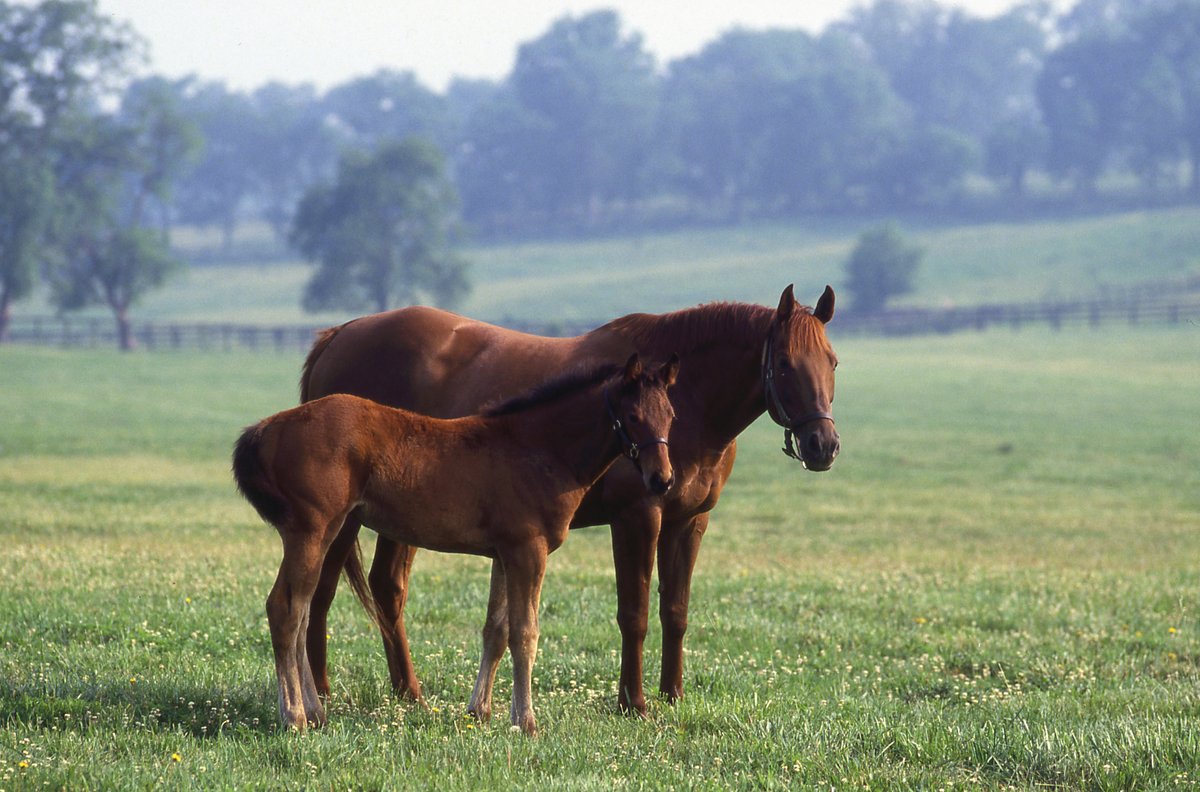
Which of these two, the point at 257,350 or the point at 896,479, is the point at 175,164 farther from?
the point at 896,479

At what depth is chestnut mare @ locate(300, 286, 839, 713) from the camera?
7.18m

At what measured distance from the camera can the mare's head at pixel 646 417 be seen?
646 centimetres

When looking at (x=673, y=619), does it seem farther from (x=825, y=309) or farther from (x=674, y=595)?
(x=825, y=309)

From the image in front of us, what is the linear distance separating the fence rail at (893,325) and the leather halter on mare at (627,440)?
50.1 m

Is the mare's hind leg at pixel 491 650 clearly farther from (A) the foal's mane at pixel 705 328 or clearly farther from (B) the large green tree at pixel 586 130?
(B) the large green tree at pixel 586 130

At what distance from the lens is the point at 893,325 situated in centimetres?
6091

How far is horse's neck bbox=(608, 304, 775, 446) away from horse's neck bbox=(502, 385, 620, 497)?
728 millimetres

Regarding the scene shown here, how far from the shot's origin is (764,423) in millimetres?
35594

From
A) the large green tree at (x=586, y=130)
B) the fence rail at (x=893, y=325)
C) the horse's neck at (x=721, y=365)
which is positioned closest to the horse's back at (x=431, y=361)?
the horse's neck at (x=721, y=365)

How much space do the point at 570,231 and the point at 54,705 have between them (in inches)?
4169

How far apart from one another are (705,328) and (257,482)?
2.63 meters

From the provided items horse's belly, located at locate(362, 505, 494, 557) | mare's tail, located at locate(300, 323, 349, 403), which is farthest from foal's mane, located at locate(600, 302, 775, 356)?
mare's tail, located at locate(300, 323, 349, 403)

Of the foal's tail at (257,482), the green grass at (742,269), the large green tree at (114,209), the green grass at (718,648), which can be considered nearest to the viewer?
the green grass at (718,648)

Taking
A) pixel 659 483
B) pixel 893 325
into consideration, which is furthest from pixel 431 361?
pixel 893 325
